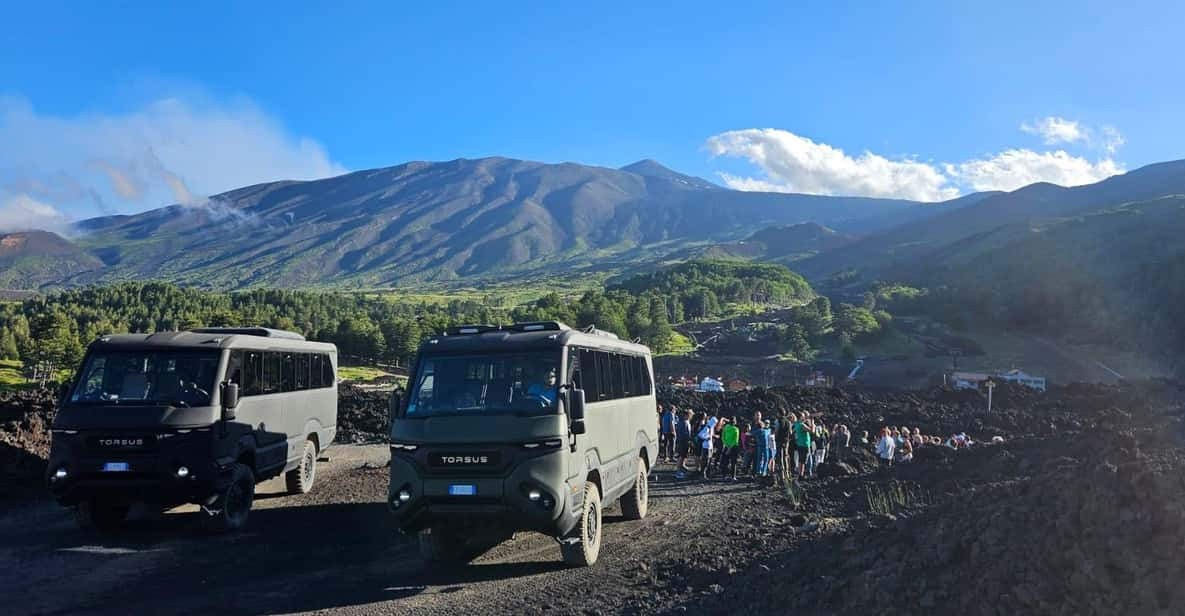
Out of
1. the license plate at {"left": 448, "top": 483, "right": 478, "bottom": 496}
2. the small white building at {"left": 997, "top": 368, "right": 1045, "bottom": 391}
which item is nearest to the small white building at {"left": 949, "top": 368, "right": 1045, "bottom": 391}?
the small white building at {"left": 997, "top": 368, "right": 1045, "bottom": 391}

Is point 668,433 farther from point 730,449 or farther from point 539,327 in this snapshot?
point 539,327

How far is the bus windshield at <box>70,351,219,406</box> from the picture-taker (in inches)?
459

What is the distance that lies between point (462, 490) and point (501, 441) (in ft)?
2.41

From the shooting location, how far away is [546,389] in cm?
970

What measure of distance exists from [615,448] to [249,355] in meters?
6.35

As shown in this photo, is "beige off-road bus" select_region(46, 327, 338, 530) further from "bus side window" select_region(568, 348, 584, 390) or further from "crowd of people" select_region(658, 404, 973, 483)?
"crowd of people" select_region(658, 404, 973, 483)

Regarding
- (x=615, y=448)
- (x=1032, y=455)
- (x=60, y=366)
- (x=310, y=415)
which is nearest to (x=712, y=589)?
(x=615, y=448)

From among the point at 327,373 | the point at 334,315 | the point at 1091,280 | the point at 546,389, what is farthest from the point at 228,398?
the point at 1091,280

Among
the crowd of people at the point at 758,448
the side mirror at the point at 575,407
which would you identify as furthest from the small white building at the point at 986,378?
the side mirror at the point at 575,407

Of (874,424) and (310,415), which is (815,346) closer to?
(874,424)

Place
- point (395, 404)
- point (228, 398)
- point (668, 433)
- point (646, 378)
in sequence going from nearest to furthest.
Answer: point (395, 404) < point (228, 398) < point (646, 378) < point (668, 433)

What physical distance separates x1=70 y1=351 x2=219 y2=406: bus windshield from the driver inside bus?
5486mm

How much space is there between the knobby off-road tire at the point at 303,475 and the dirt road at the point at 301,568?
1.21 meters

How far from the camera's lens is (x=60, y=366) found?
67.5m
